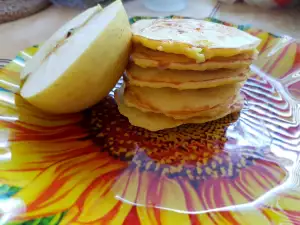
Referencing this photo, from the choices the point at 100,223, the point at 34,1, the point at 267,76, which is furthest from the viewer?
the point at 34,1

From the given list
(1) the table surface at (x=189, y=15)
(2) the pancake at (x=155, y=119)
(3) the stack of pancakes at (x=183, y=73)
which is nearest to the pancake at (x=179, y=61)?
(3) the stack of pancakes at (x=183, y=73)

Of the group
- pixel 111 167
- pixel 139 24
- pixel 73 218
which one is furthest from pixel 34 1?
pixel 73 218

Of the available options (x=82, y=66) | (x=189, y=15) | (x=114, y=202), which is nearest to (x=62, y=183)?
(x=114, y=202)

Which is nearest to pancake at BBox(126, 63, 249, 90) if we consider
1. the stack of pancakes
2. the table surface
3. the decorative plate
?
the stack of pancakes

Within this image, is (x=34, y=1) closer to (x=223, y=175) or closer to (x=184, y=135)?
(x=184, y=135)

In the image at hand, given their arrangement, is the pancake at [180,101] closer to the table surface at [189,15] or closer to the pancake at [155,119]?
the pancake at [155,119]

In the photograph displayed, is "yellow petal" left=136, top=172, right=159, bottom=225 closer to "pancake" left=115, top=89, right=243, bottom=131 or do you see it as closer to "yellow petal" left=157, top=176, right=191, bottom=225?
"yellow petal" left=157, top=176, right=191, bottom=225
